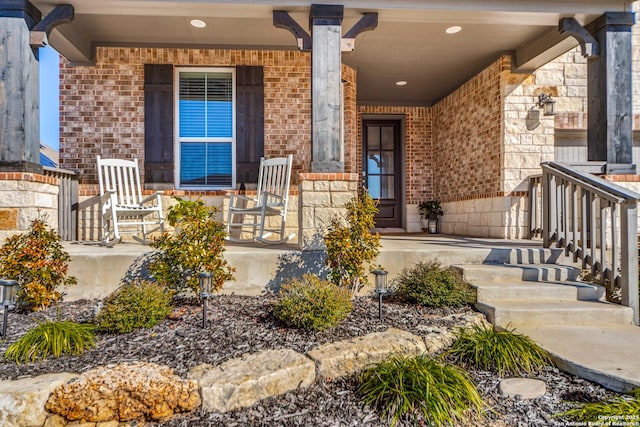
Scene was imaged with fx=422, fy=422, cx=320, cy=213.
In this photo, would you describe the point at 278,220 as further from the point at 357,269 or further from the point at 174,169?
the point at 357,269

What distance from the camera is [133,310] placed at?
2.65m

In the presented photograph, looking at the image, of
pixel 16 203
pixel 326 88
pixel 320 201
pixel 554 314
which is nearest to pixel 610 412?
pixel 554 314

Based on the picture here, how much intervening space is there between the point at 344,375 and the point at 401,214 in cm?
554

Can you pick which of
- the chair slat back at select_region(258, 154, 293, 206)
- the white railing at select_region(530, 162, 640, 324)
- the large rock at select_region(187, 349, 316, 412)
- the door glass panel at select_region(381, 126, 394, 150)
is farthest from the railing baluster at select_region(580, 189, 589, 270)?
the door glass panel at select_region(381, 126, 394, 150)

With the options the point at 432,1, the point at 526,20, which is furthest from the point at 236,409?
the point at 526,20

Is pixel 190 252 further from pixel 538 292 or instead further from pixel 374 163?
pixel 374 163

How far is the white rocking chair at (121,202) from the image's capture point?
4.22m

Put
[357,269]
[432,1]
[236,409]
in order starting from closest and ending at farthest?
[236,409] → [357,269] → [432,1]

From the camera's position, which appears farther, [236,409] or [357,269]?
[357,269]

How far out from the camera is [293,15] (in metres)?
4.05

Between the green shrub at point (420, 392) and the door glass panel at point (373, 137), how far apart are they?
5.81 metres

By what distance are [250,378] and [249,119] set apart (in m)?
3.87

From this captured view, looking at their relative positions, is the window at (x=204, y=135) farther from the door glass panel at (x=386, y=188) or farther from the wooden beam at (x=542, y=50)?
the wooden beam at (x=542, y=50)

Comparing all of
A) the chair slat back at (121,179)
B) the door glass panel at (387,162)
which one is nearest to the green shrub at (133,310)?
the chair slat back at (121,179)
